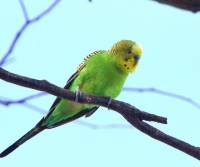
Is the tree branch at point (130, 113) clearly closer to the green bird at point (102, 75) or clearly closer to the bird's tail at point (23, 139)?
the bird's tail at point (23, 139)

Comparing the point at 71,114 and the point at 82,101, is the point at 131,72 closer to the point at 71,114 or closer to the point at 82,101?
the point at 71,114

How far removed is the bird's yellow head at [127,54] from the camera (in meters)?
3.94

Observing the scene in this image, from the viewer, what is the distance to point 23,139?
3.66 metres

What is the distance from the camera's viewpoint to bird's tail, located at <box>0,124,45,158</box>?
3.33 m

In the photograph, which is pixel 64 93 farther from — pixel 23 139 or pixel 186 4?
pixel 23 139

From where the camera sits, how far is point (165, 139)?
2.32m

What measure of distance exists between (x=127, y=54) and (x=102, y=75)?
0.31 m

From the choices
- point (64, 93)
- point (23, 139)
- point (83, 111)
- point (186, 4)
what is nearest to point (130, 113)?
point (64, 93)

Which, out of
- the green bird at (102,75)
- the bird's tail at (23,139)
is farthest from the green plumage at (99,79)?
the bird's tail at (23,139)

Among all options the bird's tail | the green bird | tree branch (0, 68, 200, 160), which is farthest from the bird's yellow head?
tree branch (0, 68, 200, 160)

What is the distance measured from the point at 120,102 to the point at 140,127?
19 cm

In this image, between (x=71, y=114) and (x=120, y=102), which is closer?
(x=120, y=102)

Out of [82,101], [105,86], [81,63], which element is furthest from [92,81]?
[82,101]

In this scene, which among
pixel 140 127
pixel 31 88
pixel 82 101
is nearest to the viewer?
pixel 31 88
